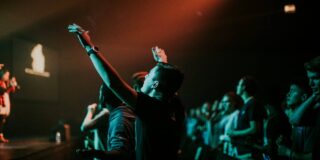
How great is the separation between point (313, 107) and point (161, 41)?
11.2 metres

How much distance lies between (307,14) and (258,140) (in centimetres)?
906

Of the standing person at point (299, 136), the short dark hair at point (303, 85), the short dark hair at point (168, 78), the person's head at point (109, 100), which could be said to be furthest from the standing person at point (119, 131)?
the short dark hair at point (303, 85)


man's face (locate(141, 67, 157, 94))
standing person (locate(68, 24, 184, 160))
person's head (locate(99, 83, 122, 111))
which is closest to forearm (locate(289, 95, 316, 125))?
standing person (locate(68, 24, 184, 160))

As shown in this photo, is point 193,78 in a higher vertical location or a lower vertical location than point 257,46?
lower

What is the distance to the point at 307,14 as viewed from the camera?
11836 mm

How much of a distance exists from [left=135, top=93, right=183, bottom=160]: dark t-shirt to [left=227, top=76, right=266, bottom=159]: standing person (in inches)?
88.1

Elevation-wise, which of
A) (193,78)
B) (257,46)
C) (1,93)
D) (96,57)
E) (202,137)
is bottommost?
(202,137)

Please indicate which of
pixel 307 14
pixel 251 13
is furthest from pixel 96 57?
pixel 307 14

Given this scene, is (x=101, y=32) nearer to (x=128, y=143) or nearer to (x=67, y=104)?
(x=67, y=104)

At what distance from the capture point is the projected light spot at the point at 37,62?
904 centimetres

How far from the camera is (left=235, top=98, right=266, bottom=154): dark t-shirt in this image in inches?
159

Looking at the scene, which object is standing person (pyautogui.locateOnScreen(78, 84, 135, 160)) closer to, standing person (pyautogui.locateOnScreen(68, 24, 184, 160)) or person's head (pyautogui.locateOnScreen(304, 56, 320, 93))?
standing person (pyautogui.locateOnScreen(68, 24, 184, 160))

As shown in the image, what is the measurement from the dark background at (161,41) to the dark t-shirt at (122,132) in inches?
257

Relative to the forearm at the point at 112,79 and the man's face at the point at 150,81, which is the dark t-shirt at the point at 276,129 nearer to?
the man's face at the point at 150,81
